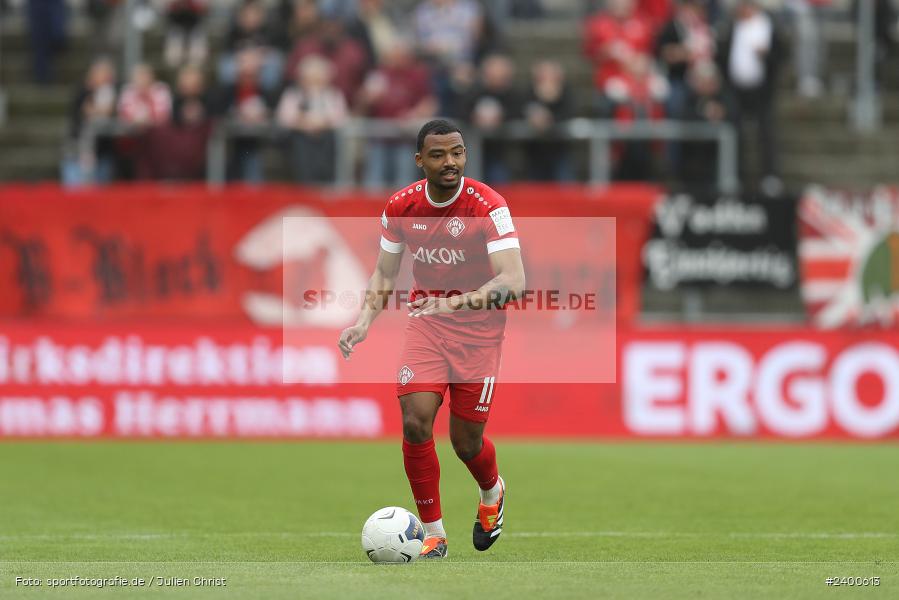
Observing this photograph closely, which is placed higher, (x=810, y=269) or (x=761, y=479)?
(x=810, y=269)

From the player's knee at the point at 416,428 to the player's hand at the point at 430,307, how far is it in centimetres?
63

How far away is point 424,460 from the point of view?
10.0m

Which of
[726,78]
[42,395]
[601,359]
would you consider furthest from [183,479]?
[726,78]

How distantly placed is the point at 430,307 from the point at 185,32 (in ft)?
52.6

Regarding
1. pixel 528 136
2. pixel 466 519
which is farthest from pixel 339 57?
pixel 466 519

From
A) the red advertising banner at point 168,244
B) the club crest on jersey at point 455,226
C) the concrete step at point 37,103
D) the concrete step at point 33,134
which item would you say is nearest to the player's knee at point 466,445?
the club crest on jersey at point 455,226

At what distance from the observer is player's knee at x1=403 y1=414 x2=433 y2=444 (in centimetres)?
990

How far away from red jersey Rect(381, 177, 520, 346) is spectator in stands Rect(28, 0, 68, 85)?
16.6m

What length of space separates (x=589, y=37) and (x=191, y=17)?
5.95 meters

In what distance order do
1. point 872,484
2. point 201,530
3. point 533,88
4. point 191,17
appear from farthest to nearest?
point 191,17
point 533,88
point 872,484
point 201,530

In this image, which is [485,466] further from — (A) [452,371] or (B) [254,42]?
(B) [254,42]

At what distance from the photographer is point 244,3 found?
983 inches

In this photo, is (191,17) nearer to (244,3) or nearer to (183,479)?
(244,3)

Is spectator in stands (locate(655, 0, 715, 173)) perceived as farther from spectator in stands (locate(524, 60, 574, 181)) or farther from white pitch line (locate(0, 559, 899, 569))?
white pitch line (locate(0, 559, 899, 569))
